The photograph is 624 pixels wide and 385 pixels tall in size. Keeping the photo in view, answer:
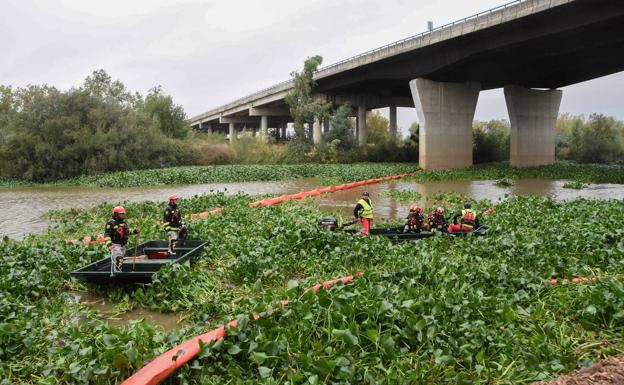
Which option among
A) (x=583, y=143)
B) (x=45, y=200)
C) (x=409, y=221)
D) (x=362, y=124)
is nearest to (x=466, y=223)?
(x=409, y=221)

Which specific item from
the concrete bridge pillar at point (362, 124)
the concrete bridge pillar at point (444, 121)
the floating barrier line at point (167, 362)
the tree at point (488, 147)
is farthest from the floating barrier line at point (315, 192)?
the concrete bridge pillar at point (362, 124)

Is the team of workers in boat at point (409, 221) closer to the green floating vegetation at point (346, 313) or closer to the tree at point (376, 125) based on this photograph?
the green floating vegetation at point (346, 313)

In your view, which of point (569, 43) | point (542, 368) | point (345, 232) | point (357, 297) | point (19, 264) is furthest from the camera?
point (569, 43)

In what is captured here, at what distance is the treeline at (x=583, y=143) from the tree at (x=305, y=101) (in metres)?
15.8

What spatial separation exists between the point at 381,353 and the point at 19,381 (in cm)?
374

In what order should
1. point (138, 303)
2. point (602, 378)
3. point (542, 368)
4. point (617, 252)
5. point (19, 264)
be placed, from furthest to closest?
1. point (19, 264)
2. point (617, 252)
3. point (138, 303)
4. point (542, 368)
5. point (602, 378)

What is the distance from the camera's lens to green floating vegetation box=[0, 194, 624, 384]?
4.91m

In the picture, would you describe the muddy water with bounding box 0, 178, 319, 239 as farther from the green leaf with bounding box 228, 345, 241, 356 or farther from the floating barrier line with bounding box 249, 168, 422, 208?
the green leaf with bounding box 228, 345, 241, 356

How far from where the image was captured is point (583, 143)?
5466 cm

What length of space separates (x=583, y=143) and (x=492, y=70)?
25.3 meters

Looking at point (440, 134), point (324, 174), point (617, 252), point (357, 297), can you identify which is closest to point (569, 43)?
point (440, 134)

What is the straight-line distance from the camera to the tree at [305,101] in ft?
154

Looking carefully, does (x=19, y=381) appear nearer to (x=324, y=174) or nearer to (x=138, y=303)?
(x=138, y=303)

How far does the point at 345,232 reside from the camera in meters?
10.8
